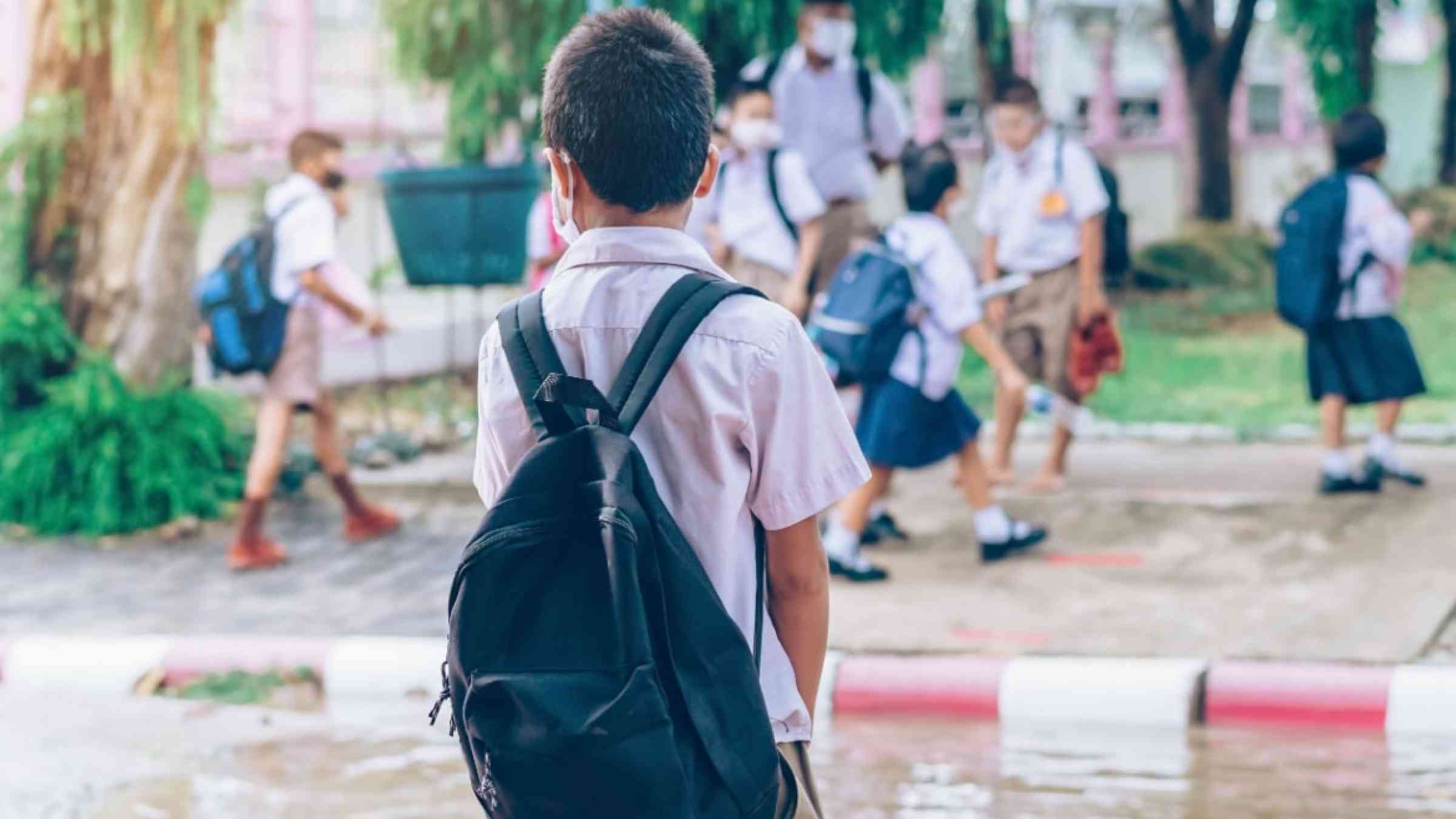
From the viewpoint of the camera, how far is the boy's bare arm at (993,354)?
7.16 metres

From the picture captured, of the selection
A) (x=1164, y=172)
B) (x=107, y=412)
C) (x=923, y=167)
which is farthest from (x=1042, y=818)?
(x=1164, y=172)

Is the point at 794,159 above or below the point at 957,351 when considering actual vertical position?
above

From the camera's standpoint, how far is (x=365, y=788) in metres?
5.27

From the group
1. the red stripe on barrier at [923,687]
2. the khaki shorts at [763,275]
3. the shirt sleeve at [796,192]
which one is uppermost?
the shirt sleeve at [796,192]

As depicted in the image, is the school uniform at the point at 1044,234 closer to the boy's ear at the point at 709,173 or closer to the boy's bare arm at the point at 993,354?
the boy's bare arm at the point at 993,354

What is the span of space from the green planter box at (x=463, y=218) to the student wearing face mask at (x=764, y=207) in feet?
7.34

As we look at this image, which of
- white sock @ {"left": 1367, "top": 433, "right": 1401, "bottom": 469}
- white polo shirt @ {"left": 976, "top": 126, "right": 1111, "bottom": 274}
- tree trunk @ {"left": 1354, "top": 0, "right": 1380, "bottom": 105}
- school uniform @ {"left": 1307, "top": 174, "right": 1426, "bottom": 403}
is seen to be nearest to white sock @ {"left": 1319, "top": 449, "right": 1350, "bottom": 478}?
white sock @ {"left": 1367, "top": 433, "right": 1401, "bottom": 469}

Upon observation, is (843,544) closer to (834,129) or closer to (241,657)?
(241,657)

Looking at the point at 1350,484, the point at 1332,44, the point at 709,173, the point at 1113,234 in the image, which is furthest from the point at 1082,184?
the point at 1332,44

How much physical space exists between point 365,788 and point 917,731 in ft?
4.87

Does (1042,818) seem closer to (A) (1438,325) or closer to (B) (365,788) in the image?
(B) (365,788)

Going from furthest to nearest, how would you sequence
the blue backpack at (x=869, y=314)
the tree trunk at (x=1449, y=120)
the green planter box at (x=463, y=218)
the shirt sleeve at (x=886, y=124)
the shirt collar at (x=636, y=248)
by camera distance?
the tree trunk at (x=1449, y=120)
the green planter box at (x=463, y=218)
the shirt sleeve at (x=886, y=124)
the blue backpack at (x=869, y=314)
the shirt collar at (x=636, y=248)

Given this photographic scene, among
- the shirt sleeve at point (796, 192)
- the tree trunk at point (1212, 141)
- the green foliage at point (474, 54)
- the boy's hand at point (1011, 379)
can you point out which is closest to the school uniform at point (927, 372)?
the boy's hand at point (1011, 379)

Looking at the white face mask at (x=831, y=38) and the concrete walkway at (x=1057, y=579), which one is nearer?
the concrete walkway at (x=1057, y=579)
